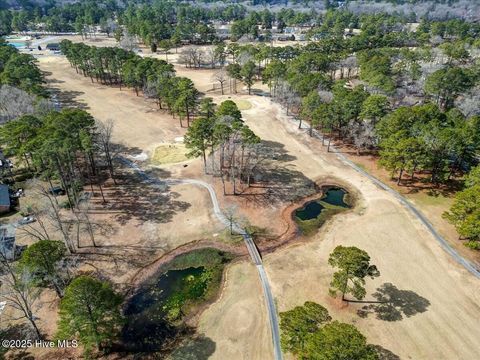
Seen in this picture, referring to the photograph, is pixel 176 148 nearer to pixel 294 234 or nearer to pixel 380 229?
pixel 294 234

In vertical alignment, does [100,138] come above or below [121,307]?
above

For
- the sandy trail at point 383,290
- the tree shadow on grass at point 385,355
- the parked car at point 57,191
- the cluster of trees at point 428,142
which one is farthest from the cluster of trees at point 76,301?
the cluster of trees at point 428,142

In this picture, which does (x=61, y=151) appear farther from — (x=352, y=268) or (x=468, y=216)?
(x=468, y=216)

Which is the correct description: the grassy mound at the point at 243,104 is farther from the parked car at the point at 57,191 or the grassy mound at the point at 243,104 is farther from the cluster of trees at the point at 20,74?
the parked car at the point at 57,191

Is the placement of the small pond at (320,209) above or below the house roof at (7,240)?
below

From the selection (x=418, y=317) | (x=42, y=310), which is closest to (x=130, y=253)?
(x=42, y=310)

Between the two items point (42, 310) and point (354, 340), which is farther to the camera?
point (42, 310)

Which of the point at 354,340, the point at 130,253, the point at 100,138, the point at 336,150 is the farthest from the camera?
the point at 336,150

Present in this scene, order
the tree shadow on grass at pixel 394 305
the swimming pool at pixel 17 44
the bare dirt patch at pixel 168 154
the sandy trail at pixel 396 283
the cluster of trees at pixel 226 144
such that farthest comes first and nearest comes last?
the swimming pool at pixel 17 44, the bare dirt patch at pixel 168 154, the cluster of trees at pixel 226 144, the tree shadow on grass at pixel 394 305, the sandy trail at pixel 396 283
